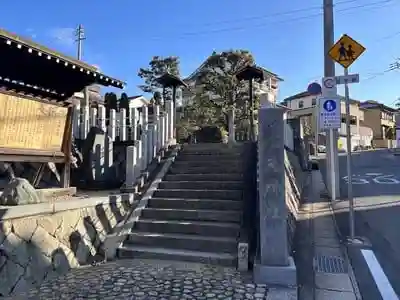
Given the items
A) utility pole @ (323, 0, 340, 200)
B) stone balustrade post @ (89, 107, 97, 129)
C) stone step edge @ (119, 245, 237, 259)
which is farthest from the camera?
stone balustrade post @ (89, 107, 97, 129)

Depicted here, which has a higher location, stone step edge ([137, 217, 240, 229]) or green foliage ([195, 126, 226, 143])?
green foliage ([195, 126, 226, 143])

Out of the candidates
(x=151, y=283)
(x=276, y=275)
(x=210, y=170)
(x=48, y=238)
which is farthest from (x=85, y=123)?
(x=276, y=275)

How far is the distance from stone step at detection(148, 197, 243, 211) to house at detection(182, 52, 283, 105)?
2366 millimetres

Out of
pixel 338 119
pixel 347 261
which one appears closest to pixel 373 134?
pixel 338 119

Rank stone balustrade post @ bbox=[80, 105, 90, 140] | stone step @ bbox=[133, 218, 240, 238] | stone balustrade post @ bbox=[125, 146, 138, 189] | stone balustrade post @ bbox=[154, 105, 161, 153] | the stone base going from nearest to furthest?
the stone base → stone step @ bbox=[133, 218, 240, 238] → stone balustrade post @ bbox=[125, 146, 138, 189] → stone balustrade post @ bbox=[154, 105, 161, 153] → stone balustrade post @ bbox=[80, 105, 90, 140]

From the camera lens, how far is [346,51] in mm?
6520

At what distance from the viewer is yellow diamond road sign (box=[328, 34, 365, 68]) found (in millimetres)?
6440

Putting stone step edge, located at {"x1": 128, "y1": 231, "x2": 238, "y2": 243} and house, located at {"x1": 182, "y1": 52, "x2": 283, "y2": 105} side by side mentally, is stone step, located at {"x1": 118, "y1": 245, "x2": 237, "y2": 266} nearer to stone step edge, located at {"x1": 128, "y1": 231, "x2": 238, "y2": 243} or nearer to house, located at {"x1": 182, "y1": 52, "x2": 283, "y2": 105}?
stone step edge, located at {"x1": 128, "y1": 231, "x2": 238, "y2": 243}

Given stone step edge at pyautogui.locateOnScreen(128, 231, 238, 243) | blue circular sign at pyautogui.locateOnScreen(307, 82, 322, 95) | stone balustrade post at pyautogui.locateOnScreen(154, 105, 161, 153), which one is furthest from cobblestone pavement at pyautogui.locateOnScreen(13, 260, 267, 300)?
blue circular sign at pyautogui.locateOnScreen(307, 82, 322, 95)

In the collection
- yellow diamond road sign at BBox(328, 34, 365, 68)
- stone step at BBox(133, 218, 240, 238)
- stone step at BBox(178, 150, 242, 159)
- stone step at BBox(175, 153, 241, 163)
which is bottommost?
stone step at BBox(133, 218, 240, 238)

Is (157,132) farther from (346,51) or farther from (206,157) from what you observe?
(346,51)

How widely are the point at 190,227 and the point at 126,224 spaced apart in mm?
1284

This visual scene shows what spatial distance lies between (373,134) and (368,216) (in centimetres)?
5606

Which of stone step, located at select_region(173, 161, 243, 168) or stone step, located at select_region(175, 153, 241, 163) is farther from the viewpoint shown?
stone step, located at select_region(175, 153, 241, 163)
